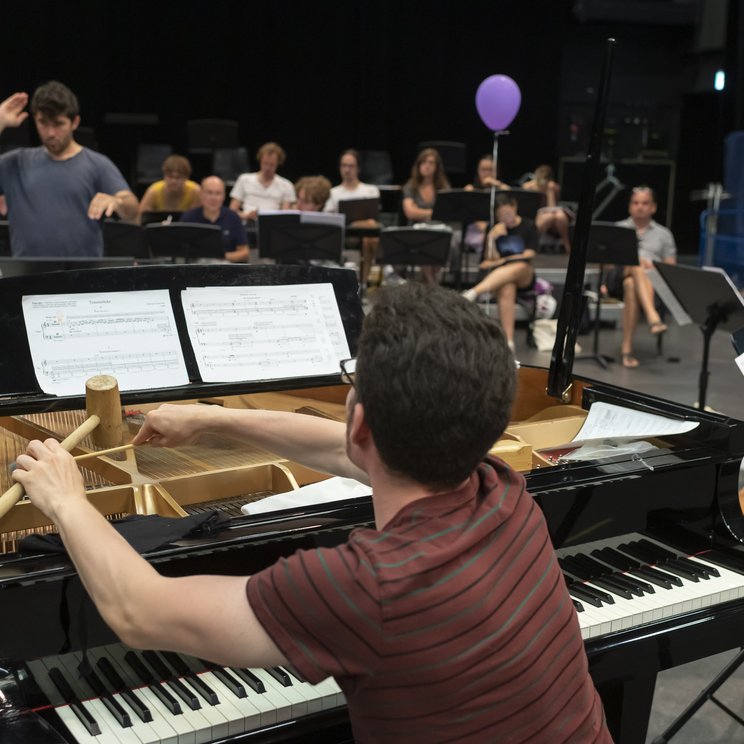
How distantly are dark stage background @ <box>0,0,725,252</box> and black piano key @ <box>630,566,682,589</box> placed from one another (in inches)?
511

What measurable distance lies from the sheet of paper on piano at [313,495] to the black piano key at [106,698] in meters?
0.47

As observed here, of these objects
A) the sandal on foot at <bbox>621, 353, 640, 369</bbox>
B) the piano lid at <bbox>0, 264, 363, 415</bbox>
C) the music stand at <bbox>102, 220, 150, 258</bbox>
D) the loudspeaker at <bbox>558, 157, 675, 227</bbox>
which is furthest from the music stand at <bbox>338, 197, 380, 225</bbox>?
the piano lid at <bbox>0, 264, 363, 415</bbox>

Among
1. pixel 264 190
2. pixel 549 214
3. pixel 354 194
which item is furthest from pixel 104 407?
pixel 549 214

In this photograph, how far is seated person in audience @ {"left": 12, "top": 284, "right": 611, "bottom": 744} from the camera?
1.16m

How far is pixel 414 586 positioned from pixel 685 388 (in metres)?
6.95

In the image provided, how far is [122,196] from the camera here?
5.46 meters

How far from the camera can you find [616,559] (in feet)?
6.98

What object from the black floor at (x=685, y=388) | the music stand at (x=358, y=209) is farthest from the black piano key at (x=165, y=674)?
the music stand at (x=358, y=209)

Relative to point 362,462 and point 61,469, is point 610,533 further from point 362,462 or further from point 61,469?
point 61,469

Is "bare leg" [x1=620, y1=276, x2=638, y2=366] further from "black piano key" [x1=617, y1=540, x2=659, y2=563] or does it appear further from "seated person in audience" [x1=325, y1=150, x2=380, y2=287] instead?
"black piano key" [x1=617, y1=540, x2=659, y2=563]

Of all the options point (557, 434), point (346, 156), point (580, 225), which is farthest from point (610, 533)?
point (346, 156)

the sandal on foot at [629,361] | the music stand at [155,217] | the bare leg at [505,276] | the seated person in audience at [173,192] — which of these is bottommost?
the sandal on foot at [629,361]

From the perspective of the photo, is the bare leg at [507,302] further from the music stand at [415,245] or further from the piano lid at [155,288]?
the piano lid at [155,288]

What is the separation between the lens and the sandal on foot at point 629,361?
334 inches
